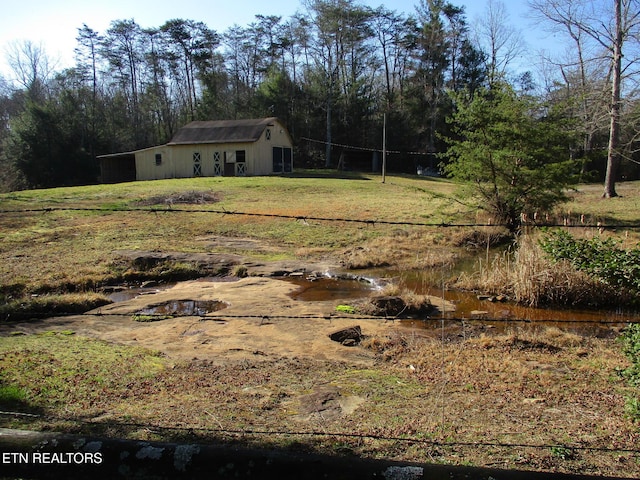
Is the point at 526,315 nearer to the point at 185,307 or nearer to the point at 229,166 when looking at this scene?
the point at 185,307

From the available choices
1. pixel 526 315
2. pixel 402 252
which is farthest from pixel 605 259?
pixel 402 252

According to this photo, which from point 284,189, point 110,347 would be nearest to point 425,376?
point 110,347

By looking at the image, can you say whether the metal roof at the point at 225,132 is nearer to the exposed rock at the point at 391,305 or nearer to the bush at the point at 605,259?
the exposed rock at the point at 391,305

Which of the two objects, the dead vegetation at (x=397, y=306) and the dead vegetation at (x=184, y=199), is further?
the dead vegetation at (x=184, y=199)

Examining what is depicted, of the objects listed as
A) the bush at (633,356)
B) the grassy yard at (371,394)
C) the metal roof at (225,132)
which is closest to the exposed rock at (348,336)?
the grassy yard at (371,394)

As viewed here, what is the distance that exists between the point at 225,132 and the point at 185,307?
30.4m

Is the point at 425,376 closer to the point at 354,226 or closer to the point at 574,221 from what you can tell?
the point at 354,226

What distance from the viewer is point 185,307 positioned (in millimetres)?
9008

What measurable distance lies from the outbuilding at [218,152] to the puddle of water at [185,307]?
2810 cm

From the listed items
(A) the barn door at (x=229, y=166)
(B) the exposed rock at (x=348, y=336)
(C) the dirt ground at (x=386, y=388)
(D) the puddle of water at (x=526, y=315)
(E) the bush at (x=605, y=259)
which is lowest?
(D) the puddle of water at (x=526, y=315)

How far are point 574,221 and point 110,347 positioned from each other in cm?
1552

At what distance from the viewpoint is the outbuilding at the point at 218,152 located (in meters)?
36.8

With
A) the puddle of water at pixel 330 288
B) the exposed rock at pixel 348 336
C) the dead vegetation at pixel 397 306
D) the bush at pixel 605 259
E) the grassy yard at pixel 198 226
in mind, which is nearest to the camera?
the bush at pixel 605 259

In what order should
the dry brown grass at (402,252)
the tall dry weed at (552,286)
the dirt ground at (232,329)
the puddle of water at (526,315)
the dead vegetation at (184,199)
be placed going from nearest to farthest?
the dirt ground at (232,329) → the puddle of water at (526,315) → the tall dry weed at (552,286) → the dry brown grass at (402,252) → the dead vegetation at (184,199)
